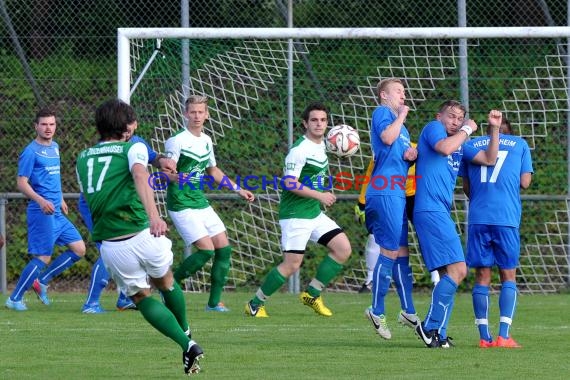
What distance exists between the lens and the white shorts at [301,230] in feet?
34.8

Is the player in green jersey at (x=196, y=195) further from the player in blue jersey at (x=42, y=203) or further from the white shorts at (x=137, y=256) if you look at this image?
the white shorts at (x=137, y=256)

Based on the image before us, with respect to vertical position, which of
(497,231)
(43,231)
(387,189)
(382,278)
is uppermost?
(387,189)

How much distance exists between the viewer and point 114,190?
21.9ft

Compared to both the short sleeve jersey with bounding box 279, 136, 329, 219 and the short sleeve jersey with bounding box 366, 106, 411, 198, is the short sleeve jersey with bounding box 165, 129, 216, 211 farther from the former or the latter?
the short sleeve jersey with bounding box 366, 106, 411, 198

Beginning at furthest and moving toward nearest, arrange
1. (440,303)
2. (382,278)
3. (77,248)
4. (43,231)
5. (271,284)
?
(77,248), (43,231), (271,284), (382,278), (440,303)

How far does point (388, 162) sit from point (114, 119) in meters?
2.43

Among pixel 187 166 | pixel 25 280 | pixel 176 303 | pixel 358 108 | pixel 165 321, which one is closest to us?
pixel 165 321

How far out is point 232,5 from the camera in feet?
49.3

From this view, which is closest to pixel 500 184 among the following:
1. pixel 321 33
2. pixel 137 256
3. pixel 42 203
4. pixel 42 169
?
pixel 137 256

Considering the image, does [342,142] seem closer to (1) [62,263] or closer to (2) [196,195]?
(2) [196,195]

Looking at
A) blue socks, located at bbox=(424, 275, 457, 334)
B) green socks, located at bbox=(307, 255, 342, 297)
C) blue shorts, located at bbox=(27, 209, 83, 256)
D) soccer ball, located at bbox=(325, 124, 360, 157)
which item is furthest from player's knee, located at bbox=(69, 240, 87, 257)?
blue socks, located at bbox=(424, 275, 457, 334)

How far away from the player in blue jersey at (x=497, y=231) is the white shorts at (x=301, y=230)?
2.60 metres

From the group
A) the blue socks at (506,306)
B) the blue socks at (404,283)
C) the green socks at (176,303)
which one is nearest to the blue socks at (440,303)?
the blue socks at (506,306)

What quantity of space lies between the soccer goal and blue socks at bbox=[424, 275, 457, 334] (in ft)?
19.1
